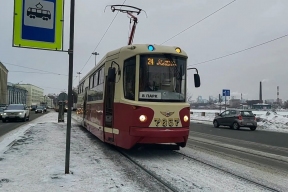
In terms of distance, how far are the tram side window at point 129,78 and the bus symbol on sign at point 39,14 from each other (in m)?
2.87

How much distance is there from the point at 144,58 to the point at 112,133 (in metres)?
2.49

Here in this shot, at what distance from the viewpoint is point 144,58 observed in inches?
331

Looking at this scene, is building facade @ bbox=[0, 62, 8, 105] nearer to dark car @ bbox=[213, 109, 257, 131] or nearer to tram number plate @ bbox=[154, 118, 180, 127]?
dark car @ bbox=[213, 109, 257, 131]

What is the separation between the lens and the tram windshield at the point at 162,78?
8273mm

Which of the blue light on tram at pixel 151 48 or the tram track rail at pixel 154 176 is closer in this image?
the tram track rail at pixel 154 176

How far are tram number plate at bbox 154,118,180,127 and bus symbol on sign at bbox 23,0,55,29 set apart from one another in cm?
366

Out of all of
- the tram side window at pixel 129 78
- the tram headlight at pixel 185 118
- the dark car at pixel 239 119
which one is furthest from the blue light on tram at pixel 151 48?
the dark car at pixel 239 119

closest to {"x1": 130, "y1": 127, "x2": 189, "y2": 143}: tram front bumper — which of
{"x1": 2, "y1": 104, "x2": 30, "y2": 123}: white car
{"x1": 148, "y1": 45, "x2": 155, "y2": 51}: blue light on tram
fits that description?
{"x1": 148, "y1": 45, "x2": 155, "y2": 51}: blue light on tram

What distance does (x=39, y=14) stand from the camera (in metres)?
6.07

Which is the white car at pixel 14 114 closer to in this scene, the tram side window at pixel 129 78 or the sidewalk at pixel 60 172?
the sidewalk at pixel 60 172

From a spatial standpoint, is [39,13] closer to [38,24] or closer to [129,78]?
[38,24]

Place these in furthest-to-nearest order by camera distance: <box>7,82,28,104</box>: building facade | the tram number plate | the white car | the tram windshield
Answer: <box>7,82,28,104</box>: building facade < the white car < the tram windshield < the tram number plate

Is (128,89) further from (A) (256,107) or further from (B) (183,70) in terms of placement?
(A) (256,107)

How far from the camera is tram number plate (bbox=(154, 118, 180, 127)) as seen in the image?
8.08 m
